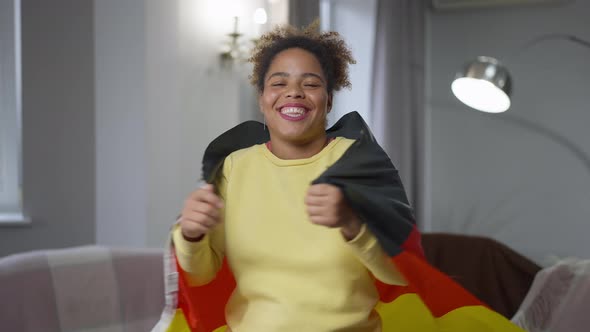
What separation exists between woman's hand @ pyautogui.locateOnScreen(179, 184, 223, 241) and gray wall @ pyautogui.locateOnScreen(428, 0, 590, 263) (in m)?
3.38

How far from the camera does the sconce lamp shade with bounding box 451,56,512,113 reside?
2453mm

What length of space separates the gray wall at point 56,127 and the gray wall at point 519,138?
248 centimetres

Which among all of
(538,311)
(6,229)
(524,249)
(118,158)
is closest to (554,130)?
(524,249)

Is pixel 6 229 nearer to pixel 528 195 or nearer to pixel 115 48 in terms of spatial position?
pixel 115 48

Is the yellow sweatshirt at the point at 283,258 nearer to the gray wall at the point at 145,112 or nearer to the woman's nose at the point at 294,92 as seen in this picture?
the woman's nose at the point at 294,92

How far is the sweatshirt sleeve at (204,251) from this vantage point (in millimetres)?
1132

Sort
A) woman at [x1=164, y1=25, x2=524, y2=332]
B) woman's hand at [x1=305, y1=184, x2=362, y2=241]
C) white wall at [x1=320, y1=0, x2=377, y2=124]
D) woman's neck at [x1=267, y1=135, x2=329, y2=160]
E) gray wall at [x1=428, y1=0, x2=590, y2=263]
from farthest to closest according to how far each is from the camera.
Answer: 1. gray wall at [x1=428, y1=0, x2=590, y2=263]
2. white wall at [x1=320, y1=0, x2=377, y2=124]
3. woman's neck at [x1=267, y1=135, x2=329, y2=160]
4. woman at [x1=164, y1=25, x2=524, y2=332]
5. woman's hand at [x1=305, y1=184, x2=362, y2=241]

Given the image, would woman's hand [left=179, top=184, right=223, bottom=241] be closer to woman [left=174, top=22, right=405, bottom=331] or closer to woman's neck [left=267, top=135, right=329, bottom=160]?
woman [left=174, top=22, right=405, bottom=331]

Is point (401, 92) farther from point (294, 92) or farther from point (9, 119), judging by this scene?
point (294, 92)

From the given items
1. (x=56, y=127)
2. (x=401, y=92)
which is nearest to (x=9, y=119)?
(x=56, y=127)

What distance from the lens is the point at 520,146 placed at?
4211 millimetres

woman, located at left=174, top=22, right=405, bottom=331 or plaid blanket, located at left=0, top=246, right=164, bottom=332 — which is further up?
woman, located at left=174, top=22, right=405, bottom=331

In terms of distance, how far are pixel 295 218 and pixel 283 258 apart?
0.07 m

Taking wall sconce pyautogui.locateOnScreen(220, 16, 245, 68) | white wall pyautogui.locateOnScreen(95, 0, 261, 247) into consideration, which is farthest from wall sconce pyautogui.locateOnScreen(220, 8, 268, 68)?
white wall pyautogui.locateOnScreen(95, 0, 261, 247)
